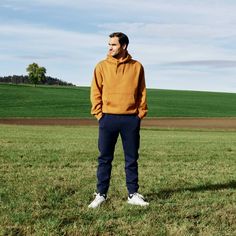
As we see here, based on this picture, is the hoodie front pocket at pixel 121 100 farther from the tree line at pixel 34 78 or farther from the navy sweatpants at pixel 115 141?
the tree line at pixel 34 78

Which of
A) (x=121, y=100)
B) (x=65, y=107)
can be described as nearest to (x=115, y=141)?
(x=121, y=100)

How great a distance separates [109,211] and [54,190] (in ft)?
5.53

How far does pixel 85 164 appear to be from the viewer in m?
11.5

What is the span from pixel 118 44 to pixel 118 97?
2.31ft

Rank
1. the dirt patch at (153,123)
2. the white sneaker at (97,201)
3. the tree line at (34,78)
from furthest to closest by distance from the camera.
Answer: the tree line at (34,78) → the dirt patch at (153,123) → the white sneaker at (97,201)

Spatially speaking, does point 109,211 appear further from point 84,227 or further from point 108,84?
point 108,84

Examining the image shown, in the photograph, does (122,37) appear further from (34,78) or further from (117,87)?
(34,78)

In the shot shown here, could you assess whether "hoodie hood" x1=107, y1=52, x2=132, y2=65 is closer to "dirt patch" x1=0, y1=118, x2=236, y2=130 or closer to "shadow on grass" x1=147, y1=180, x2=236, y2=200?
"shadow on grass" x1=147, y1=180, x2=236, y2=200

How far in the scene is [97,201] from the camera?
658cm

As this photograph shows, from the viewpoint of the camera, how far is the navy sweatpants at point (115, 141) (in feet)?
21.9

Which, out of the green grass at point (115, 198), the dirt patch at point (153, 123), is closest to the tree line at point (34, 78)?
the dirt patch at point (153, 123)

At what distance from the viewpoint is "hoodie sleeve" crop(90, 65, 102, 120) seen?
21.8 feet

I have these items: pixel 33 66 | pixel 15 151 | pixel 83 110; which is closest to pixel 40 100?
pixel 83 110

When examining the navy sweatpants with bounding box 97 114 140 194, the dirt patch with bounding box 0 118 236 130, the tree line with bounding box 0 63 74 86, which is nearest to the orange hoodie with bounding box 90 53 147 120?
the navy sweatpants with bounding box 97 114 140 194
